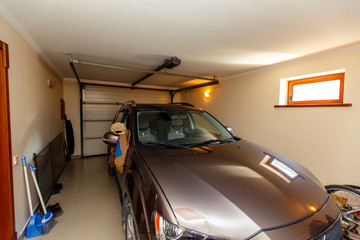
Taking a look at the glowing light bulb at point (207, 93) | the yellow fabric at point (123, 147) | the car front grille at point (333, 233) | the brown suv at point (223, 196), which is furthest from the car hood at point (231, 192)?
the glowing light bulb at point (207, 93)

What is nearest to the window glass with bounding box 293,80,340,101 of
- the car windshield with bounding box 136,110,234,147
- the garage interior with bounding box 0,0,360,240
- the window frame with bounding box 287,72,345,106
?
the window frame with bounding box 287,72,345,106

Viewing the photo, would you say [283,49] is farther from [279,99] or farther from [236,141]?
[236,141]

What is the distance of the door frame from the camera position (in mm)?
1499

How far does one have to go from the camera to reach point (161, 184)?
1.06 m

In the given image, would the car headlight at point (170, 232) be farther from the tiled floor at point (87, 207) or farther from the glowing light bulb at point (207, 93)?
the glowing light bulb at point (207, 93)

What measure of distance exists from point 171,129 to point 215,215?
1.31 m

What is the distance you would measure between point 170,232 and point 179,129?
1.44 m

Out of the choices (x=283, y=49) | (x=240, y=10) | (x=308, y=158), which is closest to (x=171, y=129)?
(x=240, y=10)

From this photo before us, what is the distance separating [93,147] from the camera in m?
5.38

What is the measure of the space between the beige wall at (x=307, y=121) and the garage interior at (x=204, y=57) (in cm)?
1

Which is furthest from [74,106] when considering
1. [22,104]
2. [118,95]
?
[22,104]

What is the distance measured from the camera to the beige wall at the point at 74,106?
497 centimetres

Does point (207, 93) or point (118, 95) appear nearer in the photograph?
point (207, 93)

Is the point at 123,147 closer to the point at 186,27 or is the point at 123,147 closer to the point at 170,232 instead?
the point at 170,232
